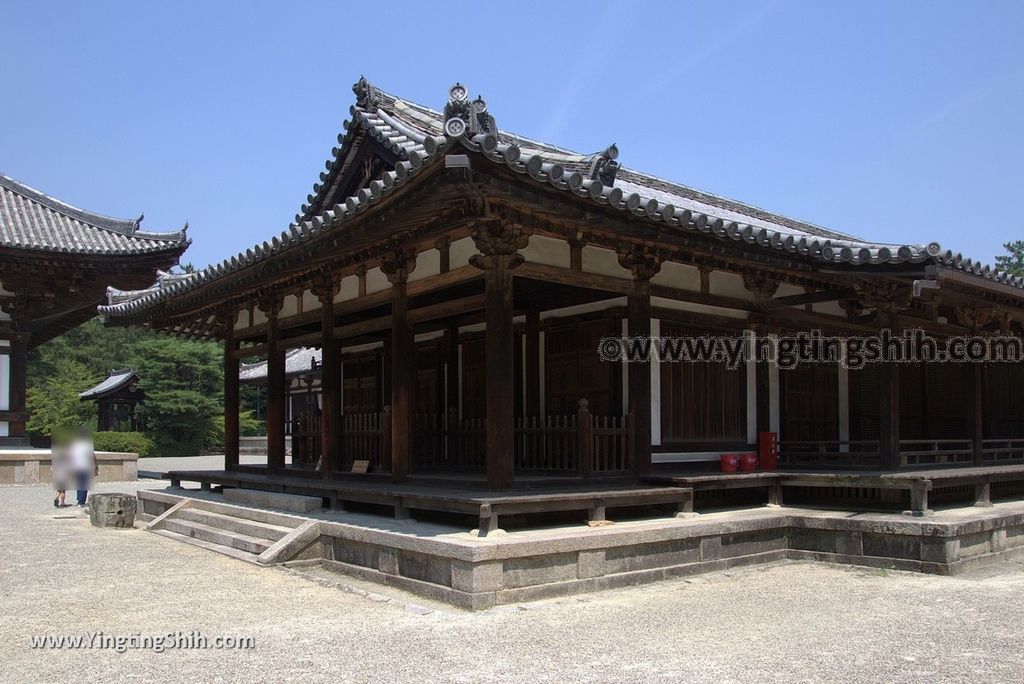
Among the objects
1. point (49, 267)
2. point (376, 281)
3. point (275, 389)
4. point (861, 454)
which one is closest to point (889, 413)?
point (861, 454)

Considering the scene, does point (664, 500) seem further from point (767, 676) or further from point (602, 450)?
point (767, 676)

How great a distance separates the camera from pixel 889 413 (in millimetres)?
10461

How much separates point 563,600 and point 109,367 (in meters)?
54.5

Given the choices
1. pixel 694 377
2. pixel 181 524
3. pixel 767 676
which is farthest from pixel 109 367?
pixel 767 676

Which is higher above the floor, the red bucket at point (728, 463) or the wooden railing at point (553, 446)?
the wooden railing at point (553, 446)

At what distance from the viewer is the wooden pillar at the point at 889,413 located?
10.4 m

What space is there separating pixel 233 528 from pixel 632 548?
225 inches

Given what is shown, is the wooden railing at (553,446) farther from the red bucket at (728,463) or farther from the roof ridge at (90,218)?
the roof ridge at (90,218)

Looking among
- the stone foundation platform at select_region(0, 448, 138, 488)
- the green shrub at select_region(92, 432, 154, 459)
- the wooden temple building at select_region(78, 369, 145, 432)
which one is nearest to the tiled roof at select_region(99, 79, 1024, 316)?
the stone foundation platform at select_region(0, 448, 138, 488)

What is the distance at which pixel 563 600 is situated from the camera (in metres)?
7.85

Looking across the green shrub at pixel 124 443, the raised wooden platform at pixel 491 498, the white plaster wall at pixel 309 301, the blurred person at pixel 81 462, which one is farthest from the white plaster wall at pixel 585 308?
the green shrub at pixel 124 443

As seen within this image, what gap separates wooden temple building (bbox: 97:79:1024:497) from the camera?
27.8 feet

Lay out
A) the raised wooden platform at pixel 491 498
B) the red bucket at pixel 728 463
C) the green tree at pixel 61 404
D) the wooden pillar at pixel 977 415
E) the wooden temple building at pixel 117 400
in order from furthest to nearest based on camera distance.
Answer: the wooden temple building at pixel 117 400 < the green tree at pixel 61 404 < the wooden pillar at pixel 977 415 < the red bucket at pixel 728 463 < the raised wooden platform at pixel 491 498

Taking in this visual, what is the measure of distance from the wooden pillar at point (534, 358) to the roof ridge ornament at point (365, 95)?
3.73 metres
